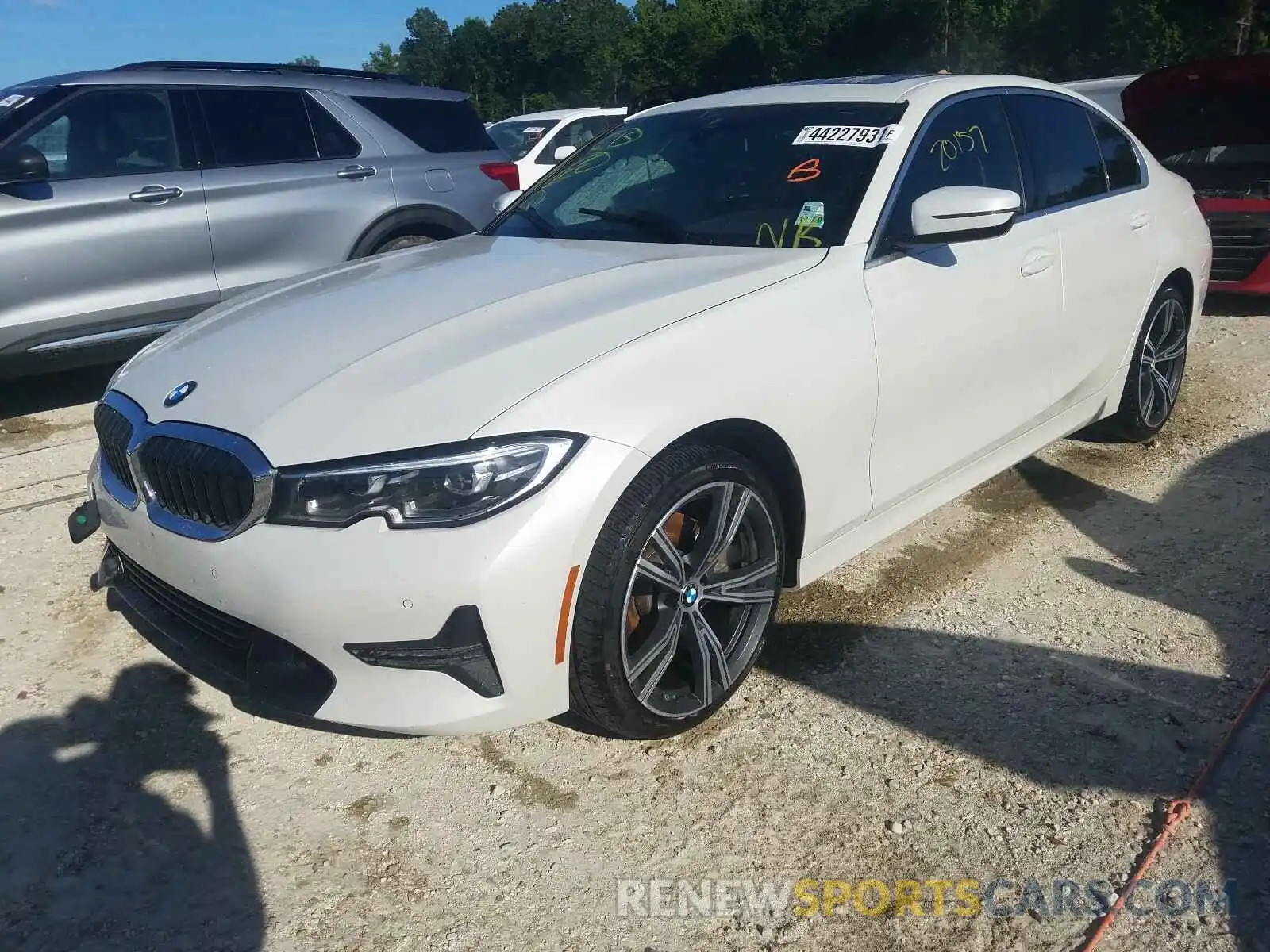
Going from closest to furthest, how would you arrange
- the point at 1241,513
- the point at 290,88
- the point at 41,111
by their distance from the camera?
the point at 1241,513 < the point at 41,111 < the point at 290,88

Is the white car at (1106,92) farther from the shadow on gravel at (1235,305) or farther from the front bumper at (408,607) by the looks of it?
the front bumper at (408,607)

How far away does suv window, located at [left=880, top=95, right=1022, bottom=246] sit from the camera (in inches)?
133

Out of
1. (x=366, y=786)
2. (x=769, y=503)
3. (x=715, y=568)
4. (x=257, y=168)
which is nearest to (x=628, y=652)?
(x=715, y=568)

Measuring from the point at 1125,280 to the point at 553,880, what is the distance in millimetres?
3313

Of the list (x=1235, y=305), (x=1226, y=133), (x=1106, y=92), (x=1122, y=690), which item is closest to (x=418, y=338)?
(x=1122, y=690)

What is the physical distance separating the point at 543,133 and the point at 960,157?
990 cm

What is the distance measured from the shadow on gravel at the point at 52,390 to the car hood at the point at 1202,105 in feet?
23.3

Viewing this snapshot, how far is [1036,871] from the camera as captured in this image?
95.0 inches

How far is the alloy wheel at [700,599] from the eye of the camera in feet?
8.86

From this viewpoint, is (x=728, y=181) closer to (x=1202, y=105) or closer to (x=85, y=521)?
(x=85, y=521)

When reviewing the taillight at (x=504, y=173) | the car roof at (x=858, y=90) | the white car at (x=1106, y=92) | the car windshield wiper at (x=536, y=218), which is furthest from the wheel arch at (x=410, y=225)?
the white car at (x=1106, y=92)

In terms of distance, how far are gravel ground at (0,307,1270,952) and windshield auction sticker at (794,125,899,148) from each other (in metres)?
1.48

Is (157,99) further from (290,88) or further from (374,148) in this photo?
(374,148)

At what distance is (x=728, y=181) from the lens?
3.60 meters
